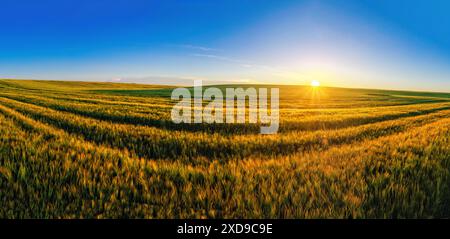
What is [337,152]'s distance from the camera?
441 centimetres

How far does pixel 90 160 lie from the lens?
11.7ft

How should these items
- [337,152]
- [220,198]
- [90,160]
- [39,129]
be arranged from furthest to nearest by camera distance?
[39,129] → [337,152] → [90,160] → [220,198]

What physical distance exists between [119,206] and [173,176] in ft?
2.77

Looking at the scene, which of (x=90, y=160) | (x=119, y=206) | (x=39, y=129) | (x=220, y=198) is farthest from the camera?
(x=39, y=129)

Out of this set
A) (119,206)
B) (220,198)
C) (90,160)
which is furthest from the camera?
(90,160)

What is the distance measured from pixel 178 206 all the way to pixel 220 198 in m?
0.47
